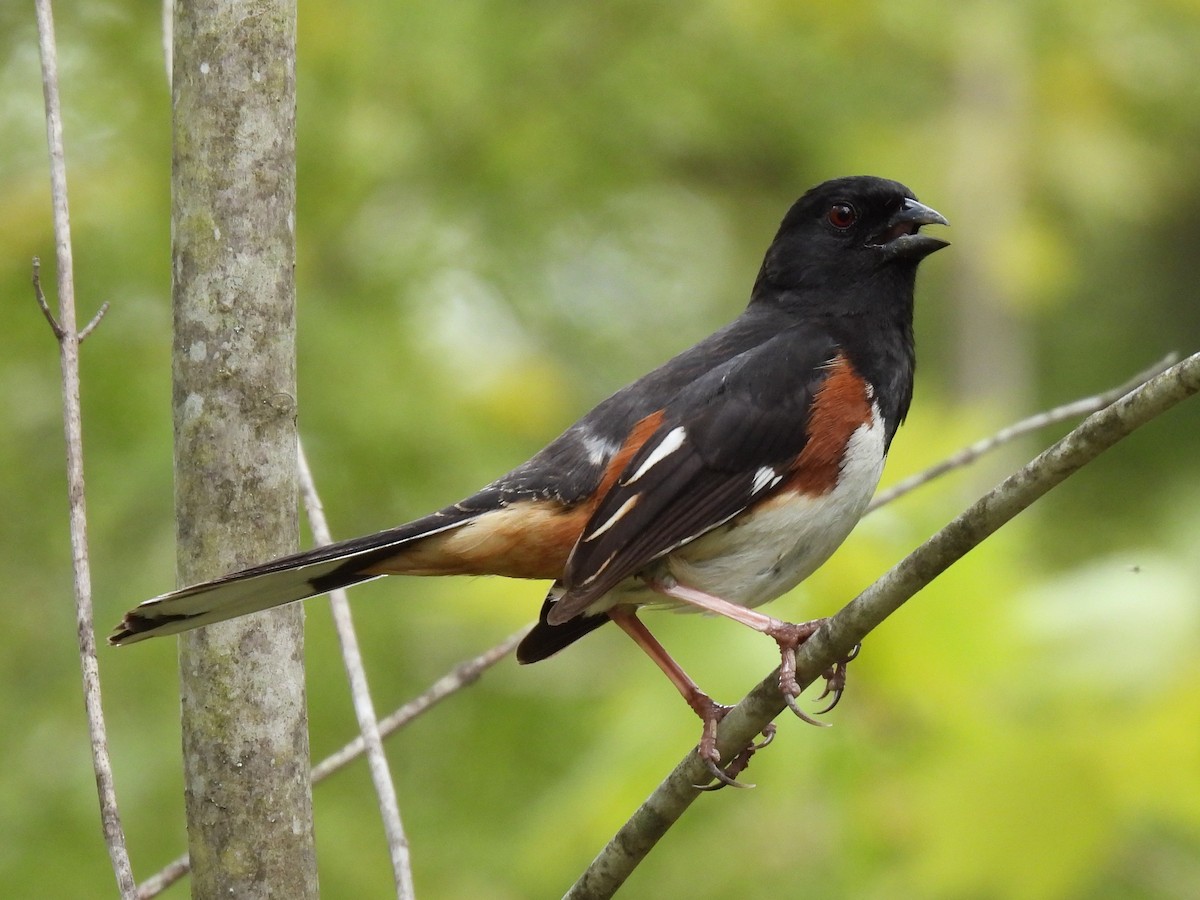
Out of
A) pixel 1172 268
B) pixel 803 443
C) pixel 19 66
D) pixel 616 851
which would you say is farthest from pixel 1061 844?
pixel 1172 268

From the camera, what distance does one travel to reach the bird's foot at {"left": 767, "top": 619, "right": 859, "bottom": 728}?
2.29 meters

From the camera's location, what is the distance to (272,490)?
2100 mm

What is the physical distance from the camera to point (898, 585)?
2.04 m

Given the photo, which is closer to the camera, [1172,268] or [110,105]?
[110,105]

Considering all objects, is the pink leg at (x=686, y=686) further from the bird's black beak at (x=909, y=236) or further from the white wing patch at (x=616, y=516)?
the bird's black beak at (x=909, y=236)

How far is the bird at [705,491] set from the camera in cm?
299

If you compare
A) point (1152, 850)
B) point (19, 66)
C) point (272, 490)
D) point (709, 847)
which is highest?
point (19, 66)

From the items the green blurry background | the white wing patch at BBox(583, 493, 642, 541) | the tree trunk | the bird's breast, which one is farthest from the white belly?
the tree trunk

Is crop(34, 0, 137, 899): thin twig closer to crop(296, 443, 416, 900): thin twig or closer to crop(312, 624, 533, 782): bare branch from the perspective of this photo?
crop(296, 443, 416, 900): thin twig

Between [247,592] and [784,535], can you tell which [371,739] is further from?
[784,535]

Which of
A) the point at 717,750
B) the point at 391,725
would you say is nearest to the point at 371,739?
the point at 391,725

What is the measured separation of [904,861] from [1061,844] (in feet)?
1.79

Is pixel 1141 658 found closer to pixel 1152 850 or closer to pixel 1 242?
pixel 1152 850

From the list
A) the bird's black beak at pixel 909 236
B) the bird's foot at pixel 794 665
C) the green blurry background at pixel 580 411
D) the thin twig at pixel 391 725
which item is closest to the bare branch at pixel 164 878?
the thin twig at pixel 391 725
